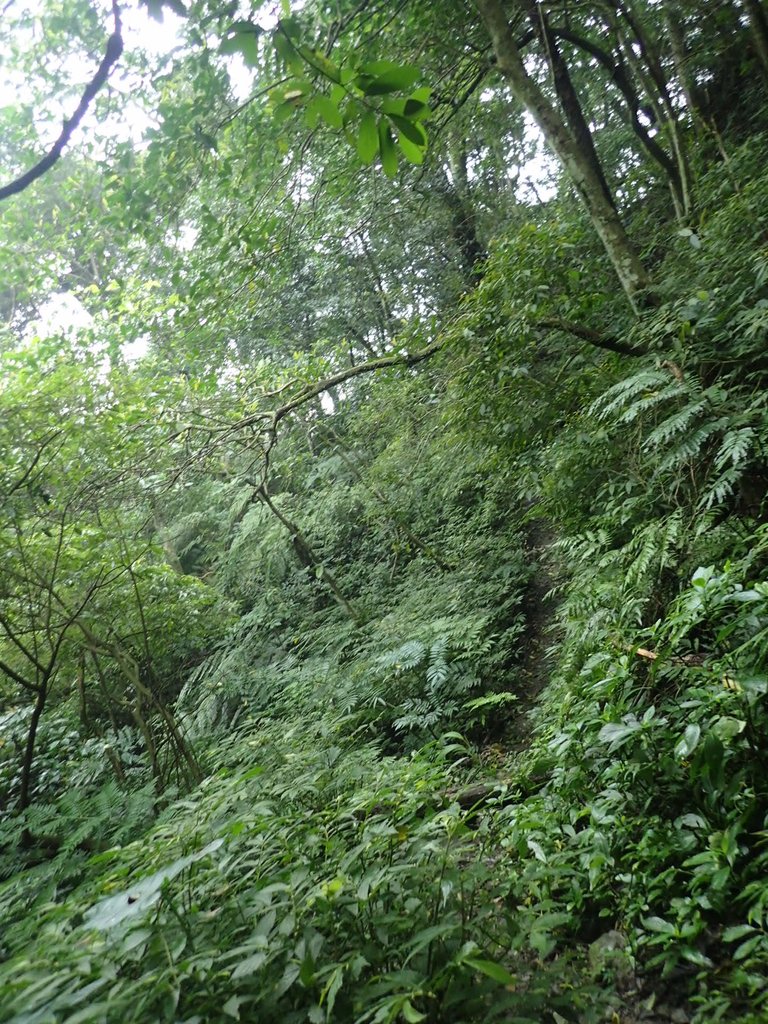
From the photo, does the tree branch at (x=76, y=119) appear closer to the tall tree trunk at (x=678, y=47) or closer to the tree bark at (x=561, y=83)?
the tree bark at (x=561, y=83)

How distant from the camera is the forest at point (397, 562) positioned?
1.91m

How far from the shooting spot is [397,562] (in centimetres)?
872

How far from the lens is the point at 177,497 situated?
7684 millimetres

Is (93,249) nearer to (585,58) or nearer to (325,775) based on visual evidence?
(325,775)

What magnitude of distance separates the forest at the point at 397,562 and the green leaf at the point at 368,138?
1 centimetres

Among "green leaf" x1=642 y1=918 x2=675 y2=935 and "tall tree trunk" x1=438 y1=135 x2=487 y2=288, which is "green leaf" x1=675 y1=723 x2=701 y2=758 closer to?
"green leaf" x1=642 y1=918 x2=675 y2=935

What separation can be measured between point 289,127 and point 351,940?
544 centimetres

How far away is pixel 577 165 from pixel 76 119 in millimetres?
3458

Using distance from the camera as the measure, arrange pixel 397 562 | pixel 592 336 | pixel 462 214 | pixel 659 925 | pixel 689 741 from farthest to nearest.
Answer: pixel 462 214, pixel 397 562, pixel 592 336, pixel 689 741, pixel 659 925

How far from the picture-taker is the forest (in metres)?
1.91

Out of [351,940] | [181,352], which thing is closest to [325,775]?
[351,940]

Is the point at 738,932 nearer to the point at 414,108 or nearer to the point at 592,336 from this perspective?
the point at 414,108

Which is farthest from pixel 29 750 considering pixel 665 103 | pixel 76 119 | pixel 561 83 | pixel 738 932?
pixel 665 103

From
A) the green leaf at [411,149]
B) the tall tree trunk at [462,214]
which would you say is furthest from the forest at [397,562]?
the tall tree trunk at [462,214]
